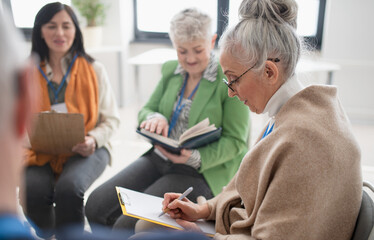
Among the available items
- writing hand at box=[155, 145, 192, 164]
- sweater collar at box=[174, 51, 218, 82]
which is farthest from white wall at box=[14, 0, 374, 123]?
writing hand at box=[155, 145, 192, 164]

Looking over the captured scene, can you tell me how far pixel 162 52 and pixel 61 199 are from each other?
2.53 meters

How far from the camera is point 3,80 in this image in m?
0.39

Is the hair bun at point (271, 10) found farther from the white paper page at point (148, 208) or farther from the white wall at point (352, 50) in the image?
the white wall at point (352, 50)

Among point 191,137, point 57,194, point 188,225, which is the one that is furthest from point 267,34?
point 57,194

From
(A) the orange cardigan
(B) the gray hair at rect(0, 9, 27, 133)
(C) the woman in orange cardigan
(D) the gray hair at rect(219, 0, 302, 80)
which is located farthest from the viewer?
(A) the orange cardigan

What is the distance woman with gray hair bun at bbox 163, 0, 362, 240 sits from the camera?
0.92 meters

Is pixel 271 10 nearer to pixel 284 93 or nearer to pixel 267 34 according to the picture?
pixel 267 34

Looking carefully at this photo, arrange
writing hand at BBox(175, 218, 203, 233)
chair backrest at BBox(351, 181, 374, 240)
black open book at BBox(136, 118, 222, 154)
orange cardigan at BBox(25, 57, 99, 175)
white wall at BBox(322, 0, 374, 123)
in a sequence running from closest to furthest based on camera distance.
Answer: chair backrest at BBox(351, 181, 374, 240) → writing hand at BBox(175, 218, 203, 233) → black open book at BBox(136, 118, 222, 154) → orange cardigan at BBox(25, 57, 99, 175) → white wall at BBox(322, 0, 374, 123)

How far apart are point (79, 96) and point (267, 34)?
1.16 metres

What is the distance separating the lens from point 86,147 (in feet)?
5.79

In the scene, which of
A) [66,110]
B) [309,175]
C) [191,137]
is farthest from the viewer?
[66,110]

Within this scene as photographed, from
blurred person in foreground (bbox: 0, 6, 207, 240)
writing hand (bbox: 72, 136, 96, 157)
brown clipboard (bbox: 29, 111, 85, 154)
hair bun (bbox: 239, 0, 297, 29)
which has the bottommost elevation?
writing hand (bbox: 72, 136, 96, 157)

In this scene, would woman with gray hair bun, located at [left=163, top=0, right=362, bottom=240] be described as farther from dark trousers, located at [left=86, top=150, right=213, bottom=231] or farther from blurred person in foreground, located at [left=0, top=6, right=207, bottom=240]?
blurred person in foreground, located at [left=0, top=6, right=207, bottom=240]

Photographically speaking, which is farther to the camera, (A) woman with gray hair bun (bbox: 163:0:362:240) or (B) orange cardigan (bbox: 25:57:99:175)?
(B) orange cardigan (bbox: 25:57:99:175)
